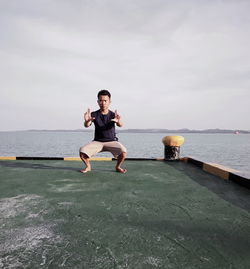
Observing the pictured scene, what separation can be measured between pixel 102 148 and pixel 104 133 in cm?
32

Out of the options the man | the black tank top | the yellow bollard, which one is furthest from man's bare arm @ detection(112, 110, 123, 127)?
the yellow bollard

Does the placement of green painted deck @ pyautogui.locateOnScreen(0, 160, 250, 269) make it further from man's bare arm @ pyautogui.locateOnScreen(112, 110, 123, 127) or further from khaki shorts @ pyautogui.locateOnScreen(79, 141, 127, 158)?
man's bare arm @ pyautogui.locateOnScreen(112, 110, 123, 127)

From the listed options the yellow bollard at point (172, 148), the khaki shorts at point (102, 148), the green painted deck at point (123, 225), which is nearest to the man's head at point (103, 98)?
the khaki shorts at point (102, 148)

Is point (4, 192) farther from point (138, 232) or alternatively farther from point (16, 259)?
point (138, 232)

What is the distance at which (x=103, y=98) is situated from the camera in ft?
13.6

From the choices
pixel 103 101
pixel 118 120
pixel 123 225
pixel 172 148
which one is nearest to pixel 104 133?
pixel 118 120

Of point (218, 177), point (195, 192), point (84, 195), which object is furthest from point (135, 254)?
point (218, 177)

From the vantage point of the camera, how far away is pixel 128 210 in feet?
6.97

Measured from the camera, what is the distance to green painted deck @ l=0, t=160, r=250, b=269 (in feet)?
4.31

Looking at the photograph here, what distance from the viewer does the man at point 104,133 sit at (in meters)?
4.15

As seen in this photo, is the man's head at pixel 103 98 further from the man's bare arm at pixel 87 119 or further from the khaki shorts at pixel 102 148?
the khaki shorts at pixel 102 148

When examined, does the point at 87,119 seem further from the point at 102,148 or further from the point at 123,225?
the point at 123,225

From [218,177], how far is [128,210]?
7.65 feet

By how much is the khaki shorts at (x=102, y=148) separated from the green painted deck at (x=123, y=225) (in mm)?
980
